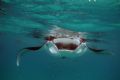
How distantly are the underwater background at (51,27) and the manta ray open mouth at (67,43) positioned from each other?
0.17 meters

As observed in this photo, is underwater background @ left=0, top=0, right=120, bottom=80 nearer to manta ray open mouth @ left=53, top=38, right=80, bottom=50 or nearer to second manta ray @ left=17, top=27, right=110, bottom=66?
second manta ray @ left=17, top=27, right=110, bottom=66

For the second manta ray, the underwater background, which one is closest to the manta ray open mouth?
the second manta ray

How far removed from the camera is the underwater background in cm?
411

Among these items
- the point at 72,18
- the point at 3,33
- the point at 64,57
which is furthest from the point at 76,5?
the point at 3,33

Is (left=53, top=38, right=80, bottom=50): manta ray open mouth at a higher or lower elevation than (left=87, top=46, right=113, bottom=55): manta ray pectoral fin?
higher

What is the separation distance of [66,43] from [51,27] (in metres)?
0.33

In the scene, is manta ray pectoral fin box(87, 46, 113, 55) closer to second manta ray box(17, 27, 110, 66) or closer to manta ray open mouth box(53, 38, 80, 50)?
second manta ray box(17, 27, 110, 66)

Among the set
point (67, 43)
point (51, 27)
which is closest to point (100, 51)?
point (67, 43)

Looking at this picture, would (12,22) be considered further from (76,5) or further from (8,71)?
(76,5)

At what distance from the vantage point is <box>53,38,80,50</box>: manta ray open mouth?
4186 mm

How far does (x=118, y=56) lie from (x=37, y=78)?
135 cm

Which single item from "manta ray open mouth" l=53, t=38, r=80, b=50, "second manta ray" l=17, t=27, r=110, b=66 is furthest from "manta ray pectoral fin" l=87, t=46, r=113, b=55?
"manta ray open mouth" l=53, t=38, r=80, b=50

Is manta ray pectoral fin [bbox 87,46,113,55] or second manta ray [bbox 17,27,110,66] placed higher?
second manta ray [bbox 17,27,110,66]

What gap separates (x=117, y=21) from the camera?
4160 millimetres
